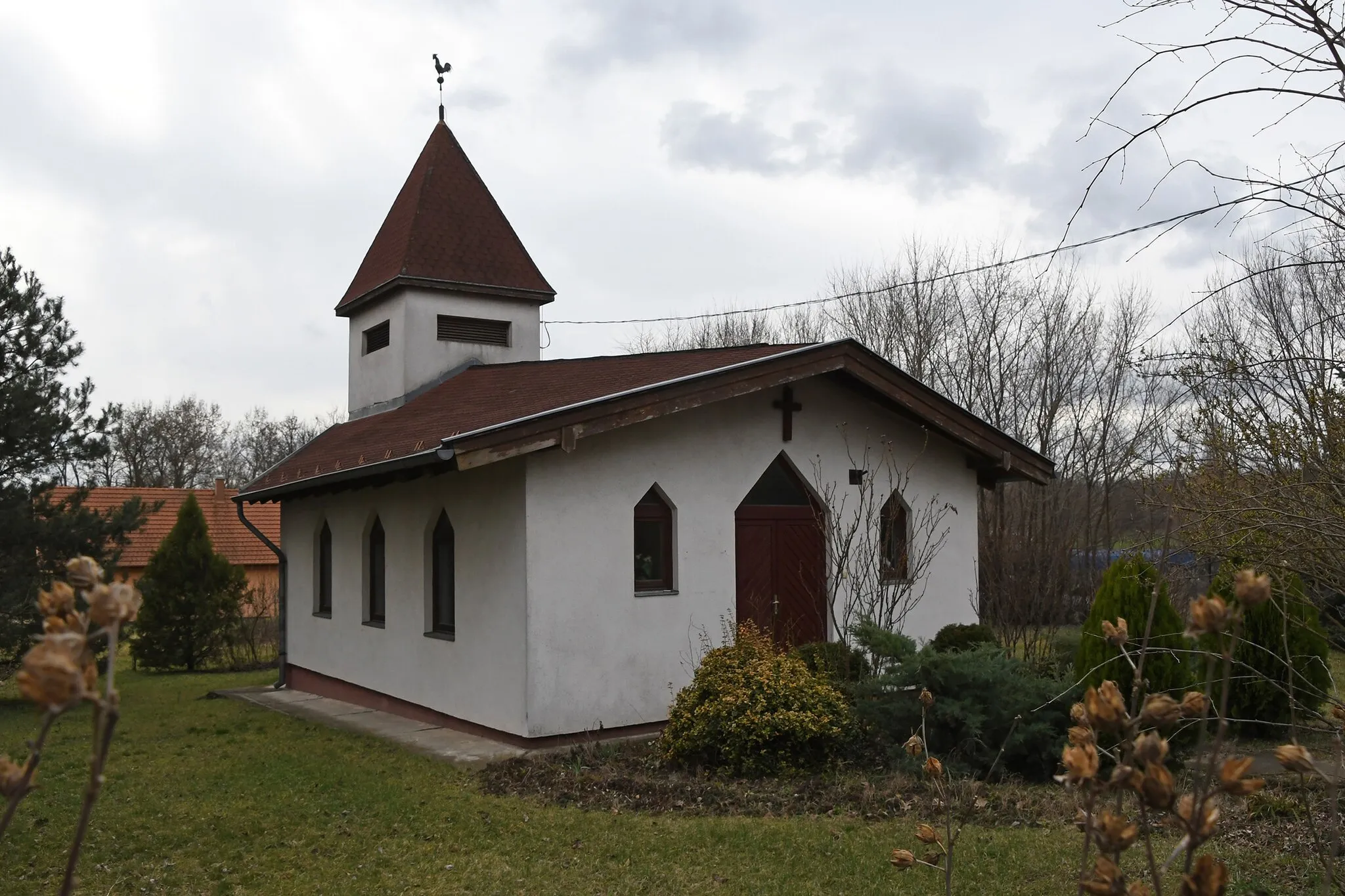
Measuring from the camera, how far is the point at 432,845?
301 inches

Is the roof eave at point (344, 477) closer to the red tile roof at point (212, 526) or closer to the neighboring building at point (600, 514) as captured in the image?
the neighboring building at point (600, 514)

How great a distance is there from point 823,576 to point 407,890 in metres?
7.49

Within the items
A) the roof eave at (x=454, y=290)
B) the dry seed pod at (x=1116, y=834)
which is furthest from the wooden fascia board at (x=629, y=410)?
the dry seed pod at (x=1116, y=834)

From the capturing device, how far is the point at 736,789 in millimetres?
9047

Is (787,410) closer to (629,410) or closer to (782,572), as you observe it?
(782,572)

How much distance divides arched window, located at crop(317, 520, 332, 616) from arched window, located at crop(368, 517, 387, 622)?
210 cm

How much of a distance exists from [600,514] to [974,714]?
13.8ft

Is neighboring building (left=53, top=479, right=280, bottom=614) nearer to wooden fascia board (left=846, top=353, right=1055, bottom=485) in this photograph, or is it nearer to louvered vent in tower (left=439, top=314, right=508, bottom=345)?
louvered vent in tower (left=439, top=314, right=508, bottom=345)

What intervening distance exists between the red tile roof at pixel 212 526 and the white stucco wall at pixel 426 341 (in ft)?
60.8

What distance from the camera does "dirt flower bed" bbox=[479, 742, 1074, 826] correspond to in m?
8.28

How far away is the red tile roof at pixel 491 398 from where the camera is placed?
11.8 metres

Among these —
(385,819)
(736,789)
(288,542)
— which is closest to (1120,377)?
(288,542)

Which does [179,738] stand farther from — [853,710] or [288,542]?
[853,710]

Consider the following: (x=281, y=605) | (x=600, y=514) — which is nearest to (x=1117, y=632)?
(x=600, y=514)
